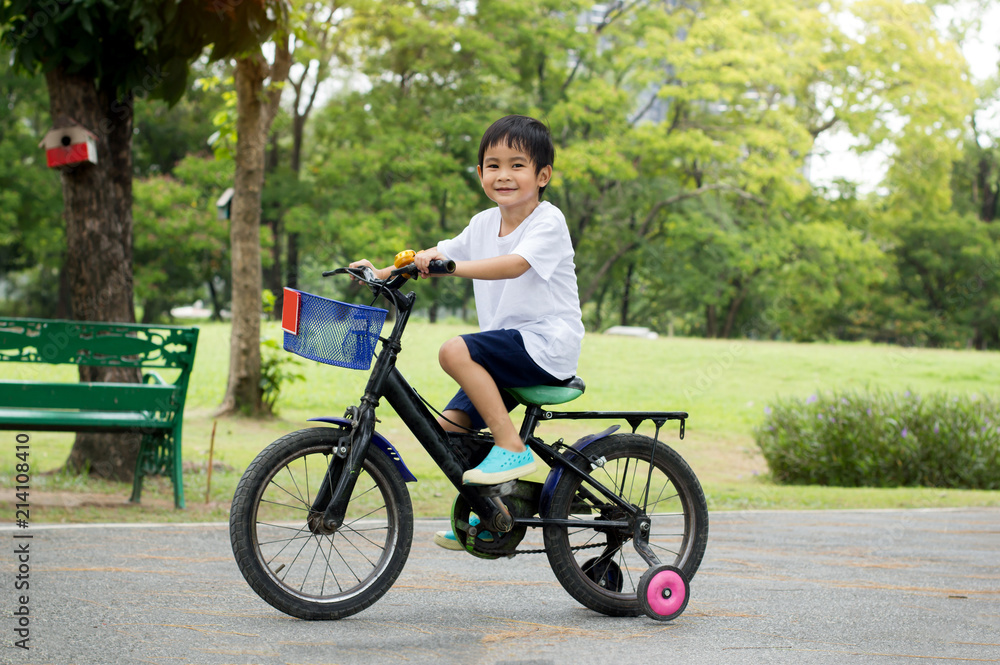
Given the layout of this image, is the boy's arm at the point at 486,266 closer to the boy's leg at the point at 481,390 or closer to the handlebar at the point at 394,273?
the handlebar at the point at 394,273

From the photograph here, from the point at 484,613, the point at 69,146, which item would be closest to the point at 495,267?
the point at 484,613

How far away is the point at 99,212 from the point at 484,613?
4.70 meters

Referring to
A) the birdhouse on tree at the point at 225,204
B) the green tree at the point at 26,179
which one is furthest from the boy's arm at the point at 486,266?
the green tree at the point at 26,179

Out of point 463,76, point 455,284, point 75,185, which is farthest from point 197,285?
point 75,185

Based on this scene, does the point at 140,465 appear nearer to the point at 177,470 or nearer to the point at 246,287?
the point at 177,470

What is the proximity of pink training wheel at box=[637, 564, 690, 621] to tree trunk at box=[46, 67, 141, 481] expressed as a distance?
4.78 metres

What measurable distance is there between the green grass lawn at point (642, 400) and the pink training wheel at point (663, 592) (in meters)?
3.41

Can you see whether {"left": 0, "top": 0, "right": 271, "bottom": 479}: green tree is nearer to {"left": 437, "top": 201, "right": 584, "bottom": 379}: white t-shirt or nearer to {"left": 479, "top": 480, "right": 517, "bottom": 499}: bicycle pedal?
{"left": 437, "top": 201, "right": 584, "bottom": 379}: white t-shirt

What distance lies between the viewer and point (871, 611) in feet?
13.5

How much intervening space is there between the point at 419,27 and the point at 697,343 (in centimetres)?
1160

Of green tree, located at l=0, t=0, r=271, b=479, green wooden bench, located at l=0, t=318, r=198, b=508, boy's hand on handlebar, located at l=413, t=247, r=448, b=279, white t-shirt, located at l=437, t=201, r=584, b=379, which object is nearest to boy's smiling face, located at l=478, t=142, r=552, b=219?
white t-shirt, located at l=437, t=201, r=584, b=379

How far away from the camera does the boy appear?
11.7 ft

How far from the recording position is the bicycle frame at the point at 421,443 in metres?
3.56

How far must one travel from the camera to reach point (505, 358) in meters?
3.59
